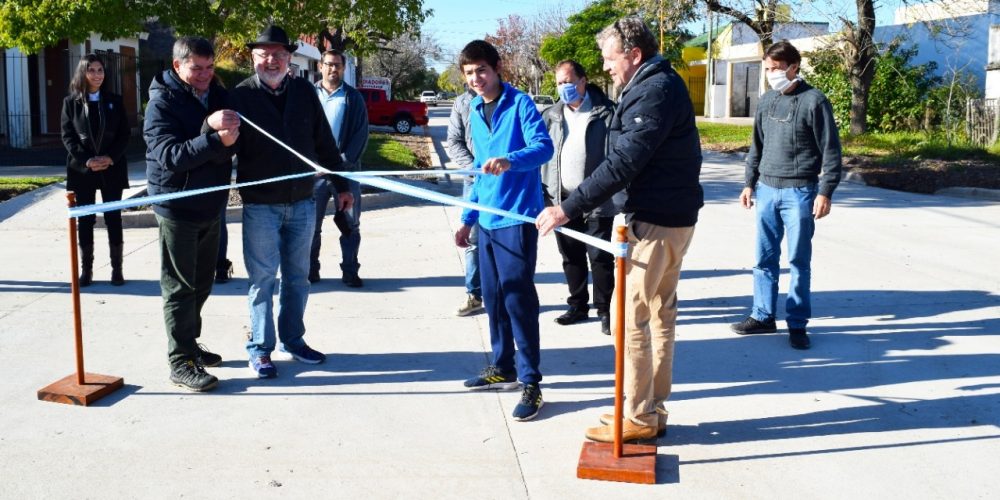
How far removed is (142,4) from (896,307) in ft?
40.4

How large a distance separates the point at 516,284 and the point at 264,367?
1667 mm

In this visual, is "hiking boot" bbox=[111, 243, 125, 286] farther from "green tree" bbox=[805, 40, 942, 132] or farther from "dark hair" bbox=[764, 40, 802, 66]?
"green tree" bbox=[805, 40, 942, 132]

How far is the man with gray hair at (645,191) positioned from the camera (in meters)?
4.22

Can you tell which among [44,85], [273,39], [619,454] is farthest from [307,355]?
[44,85]

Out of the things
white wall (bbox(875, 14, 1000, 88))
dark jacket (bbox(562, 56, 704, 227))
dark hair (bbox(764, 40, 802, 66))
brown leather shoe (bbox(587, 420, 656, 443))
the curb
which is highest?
white wall (bbox(875, 14, 1000, 88))

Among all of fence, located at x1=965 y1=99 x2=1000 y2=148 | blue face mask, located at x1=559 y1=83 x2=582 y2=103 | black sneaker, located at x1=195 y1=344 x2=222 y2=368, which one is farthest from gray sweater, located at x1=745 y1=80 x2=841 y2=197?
fence, located at x1=965 y1=99 x2=1000 y2=148

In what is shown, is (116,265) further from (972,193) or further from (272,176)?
(972,193)

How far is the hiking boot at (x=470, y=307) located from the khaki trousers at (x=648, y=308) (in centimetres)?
274

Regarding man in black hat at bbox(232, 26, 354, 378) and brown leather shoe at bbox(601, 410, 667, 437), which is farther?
man in black hat at bbox(232, 26, 354, 378)

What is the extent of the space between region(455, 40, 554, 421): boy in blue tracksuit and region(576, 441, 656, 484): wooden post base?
27.5 inches

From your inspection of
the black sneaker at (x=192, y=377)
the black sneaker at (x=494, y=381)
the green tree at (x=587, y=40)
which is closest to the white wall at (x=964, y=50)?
the green tree at (x=587, y=40)

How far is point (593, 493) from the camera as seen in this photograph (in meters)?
4.04

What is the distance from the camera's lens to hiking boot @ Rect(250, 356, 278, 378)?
5578 millimetres

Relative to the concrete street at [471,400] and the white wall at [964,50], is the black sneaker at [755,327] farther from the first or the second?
the white wall at [964,50]
